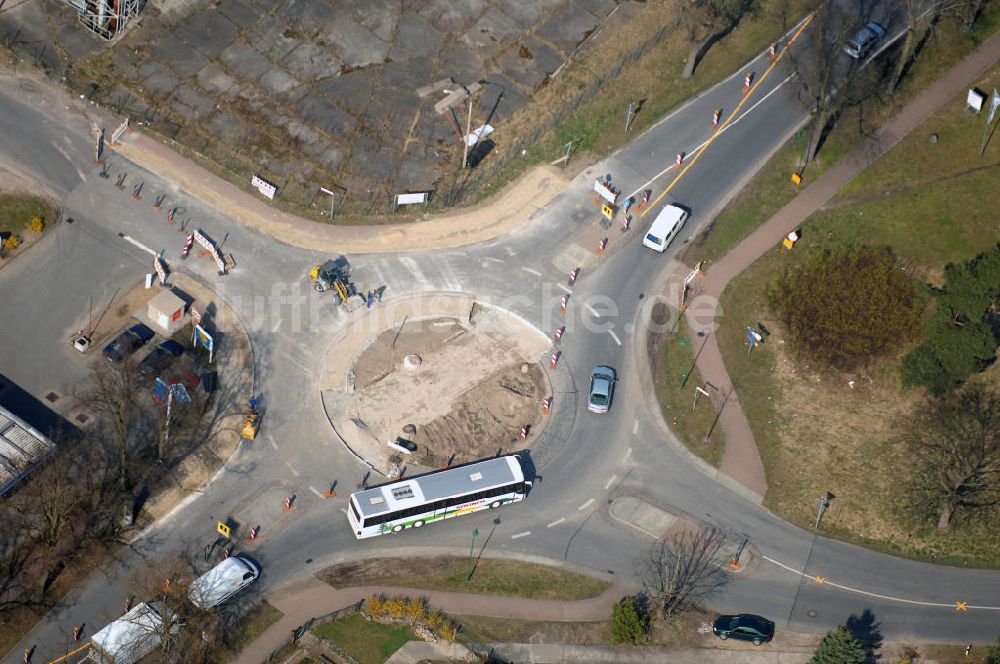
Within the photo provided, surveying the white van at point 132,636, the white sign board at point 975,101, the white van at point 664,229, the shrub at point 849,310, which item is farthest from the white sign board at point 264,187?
the white sign board at point 975,101

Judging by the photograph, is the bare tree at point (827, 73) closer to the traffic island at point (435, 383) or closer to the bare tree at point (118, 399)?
the traffic island at point (435, 383)

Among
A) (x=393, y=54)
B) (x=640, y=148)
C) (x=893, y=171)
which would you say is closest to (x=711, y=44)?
(x=640, y=148)

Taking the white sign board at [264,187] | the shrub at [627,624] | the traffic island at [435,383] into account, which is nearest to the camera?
the shrub at [627,624]

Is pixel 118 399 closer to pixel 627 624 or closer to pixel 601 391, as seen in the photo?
pixel 601 391

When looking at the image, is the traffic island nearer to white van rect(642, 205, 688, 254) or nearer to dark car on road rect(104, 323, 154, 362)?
white van rect(642, 205, 688, 254)

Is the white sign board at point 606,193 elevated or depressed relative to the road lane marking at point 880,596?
elevated

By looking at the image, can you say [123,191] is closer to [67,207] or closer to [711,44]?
[67,207]
